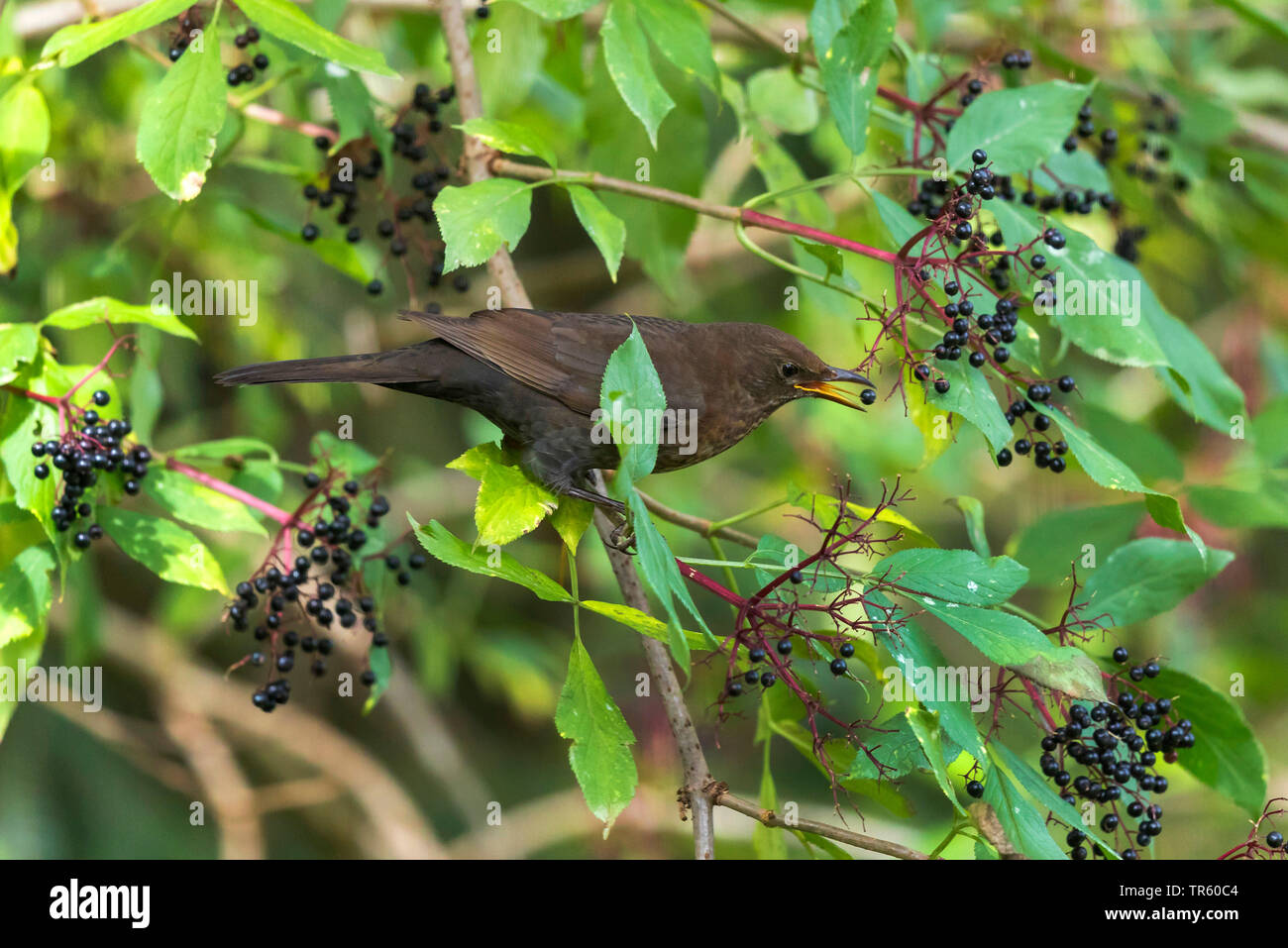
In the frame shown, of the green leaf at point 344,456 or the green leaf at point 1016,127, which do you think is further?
the green leaf at point 344,456

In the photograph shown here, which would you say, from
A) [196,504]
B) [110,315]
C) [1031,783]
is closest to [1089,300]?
[1031,783]

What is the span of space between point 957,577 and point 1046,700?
473mm

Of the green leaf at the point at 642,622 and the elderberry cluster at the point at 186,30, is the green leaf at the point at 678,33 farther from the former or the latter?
the green leaf at the point at 642,622

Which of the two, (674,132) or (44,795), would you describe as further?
(44,795)

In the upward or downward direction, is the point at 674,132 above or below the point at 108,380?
above

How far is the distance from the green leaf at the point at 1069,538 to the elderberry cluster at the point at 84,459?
2449 millimetres

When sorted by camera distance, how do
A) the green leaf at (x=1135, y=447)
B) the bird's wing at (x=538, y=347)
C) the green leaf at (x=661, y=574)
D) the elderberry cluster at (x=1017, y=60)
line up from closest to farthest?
the green leaf at (x=661, y=574) < the bird's wing at (x=538, y=347) < the elderberry cluster at (x=1017, y=60) < the green leaf at (x=1135, y=447)

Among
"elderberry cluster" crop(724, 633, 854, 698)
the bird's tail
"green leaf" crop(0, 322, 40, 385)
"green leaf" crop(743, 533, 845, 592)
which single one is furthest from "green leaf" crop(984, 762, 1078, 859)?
"green leaf" crop(0, 322, 40, 385)

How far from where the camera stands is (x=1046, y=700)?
2.60m

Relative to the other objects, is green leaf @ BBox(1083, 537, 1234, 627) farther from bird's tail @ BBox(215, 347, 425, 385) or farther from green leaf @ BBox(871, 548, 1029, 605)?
bird's tail @ BBox(215, 347, 425, 385)

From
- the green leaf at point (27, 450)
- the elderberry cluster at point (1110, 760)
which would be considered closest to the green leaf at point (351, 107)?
the green leaf at point (27, 450)

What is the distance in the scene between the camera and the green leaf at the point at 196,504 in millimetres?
2973
